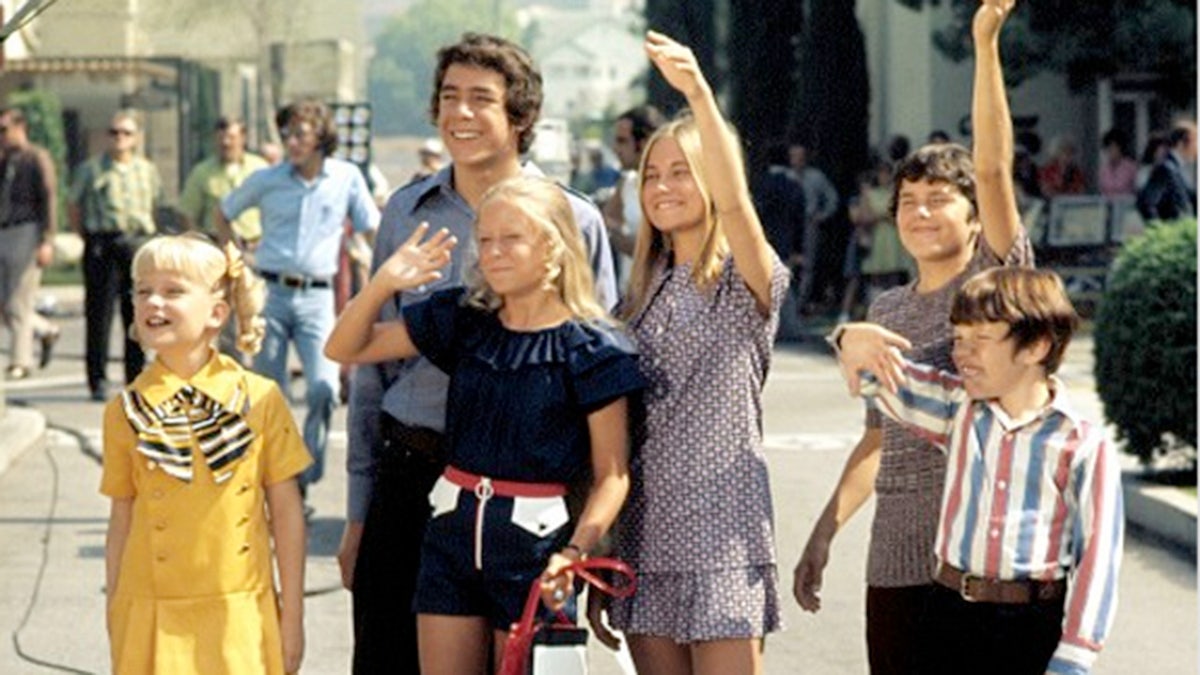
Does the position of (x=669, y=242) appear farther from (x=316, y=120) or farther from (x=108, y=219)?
(x=108, y=219)

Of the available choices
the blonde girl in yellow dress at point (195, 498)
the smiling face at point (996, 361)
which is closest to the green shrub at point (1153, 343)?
the smiling face at point (996, 361)

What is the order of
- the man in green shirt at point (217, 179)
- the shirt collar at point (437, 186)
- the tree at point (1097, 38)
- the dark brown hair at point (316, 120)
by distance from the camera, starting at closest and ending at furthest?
the shirt collar at point (437, 186)
the dark brown hair at point (316, 120)
the man in green shirt at point (217, 179)
the tree at point (1097, 38)

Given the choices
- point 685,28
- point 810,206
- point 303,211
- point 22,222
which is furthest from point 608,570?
point 685,28

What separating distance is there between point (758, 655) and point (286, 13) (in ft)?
23.6

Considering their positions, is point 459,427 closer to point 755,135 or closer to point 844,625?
point 844,625

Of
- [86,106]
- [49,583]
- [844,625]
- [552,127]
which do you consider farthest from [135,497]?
[86,106]

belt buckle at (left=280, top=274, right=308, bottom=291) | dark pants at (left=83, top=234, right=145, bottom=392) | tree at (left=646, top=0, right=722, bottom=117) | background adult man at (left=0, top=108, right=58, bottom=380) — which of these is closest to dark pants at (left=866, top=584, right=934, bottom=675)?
belt buckle at (left=280, top=274, right=308, bottom=291)

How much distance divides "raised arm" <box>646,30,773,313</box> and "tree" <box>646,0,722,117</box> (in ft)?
116

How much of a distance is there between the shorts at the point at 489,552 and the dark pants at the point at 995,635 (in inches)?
28.9

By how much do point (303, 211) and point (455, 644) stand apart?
718 cm

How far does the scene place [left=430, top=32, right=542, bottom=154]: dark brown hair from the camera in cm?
620

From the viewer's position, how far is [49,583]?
35.8 ft

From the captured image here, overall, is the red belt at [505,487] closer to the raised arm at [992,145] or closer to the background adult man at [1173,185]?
the raised arm at [992,145]

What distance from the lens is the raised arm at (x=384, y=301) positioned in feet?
19.2
